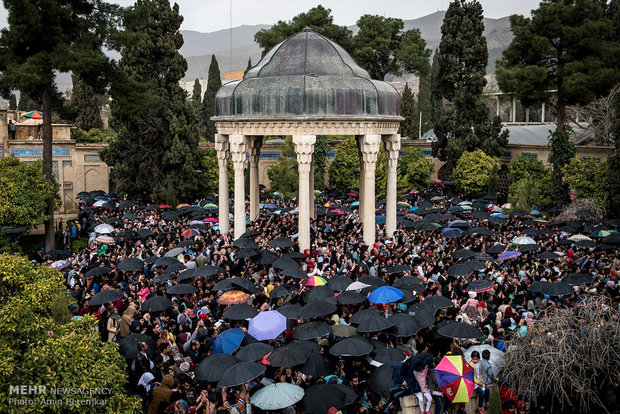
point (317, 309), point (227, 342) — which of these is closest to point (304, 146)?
point (317, 309)

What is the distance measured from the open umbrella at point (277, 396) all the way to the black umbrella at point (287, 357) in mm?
622

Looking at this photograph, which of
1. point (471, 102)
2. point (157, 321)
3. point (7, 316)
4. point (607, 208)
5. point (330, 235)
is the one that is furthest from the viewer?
point (471, 102)

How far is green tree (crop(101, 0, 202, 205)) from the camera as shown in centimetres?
3391

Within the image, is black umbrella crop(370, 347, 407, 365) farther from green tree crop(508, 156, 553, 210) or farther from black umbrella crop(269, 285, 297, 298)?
green tree crop(508, 156, 553, 210)

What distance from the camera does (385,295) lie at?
1562cm

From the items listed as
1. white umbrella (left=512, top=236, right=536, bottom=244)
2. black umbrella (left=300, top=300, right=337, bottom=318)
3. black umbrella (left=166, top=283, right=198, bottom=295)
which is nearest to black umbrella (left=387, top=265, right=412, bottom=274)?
black umbrella (left=300, top=300, right=337, bottom=318)

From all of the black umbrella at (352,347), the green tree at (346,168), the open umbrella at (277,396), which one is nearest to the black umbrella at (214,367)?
the open umbrella at (277,396)

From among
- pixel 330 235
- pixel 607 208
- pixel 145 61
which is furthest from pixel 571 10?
pixel 145 61

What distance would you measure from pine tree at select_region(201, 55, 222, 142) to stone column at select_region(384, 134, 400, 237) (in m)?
34.7

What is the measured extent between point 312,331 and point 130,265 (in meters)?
7.87

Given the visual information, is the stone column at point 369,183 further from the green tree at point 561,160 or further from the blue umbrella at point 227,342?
the green tree at point 561,160

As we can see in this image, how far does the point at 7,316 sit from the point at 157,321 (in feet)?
17.7

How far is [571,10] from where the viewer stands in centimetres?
3419

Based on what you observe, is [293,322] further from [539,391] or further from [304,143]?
[304,143]
